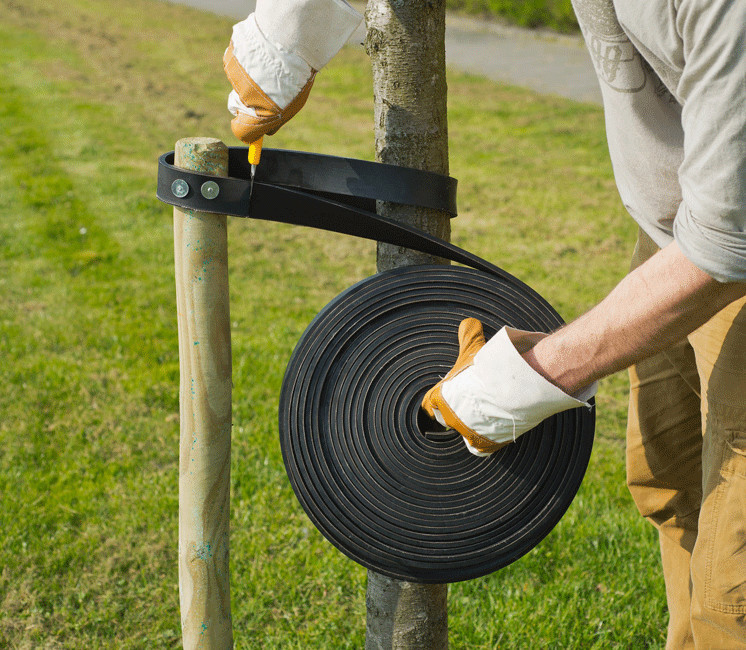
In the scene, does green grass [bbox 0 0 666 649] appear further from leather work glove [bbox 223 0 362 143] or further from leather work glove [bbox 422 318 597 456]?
leather work glove [bbox 223 0 362 143]

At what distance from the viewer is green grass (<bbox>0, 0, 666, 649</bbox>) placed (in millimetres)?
2613

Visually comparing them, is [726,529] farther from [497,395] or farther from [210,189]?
[210,189]

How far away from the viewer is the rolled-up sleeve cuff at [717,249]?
1.22 m

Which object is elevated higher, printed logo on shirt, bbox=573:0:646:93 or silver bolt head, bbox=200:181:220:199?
printed logo on shirt, bbox=573:0:646:93

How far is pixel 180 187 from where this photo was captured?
5.13 ft

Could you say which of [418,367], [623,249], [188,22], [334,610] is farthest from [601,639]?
[188,22]

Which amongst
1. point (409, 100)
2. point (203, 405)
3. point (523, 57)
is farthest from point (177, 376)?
point (523, 57)

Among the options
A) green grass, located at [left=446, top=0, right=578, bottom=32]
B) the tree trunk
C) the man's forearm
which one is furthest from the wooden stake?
green grass, located at [left=446, top=0, right=578, bottom=32]

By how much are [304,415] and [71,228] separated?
4.88 m

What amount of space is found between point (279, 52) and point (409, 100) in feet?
1.39

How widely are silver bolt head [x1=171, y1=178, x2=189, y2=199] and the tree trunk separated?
50cm

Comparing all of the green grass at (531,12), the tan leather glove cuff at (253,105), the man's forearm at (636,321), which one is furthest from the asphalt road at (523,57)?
the man's forearm at (636,321)

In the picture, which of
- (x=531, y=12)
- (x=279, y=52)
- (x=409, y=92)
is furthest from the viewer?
(x=531, y=12)

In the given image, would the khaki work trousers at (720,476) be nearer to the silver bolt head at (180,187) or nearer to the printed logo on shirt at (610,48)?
the printed logo on shirt at (610,48)
